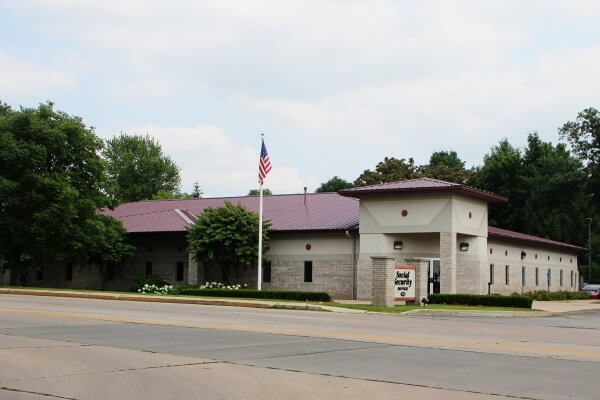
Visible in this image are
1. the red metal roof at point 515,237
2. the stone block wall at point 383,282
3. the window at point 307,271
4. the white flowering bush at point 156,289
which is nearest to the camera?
the stone block wall at point 383,282

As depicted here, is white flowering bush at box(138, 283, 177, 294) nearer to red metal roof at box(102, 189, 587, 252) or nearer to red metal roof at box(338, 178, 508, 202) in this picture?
red metal roof at box(102, 189, 587, 252)

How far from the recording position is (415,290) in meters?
32.5

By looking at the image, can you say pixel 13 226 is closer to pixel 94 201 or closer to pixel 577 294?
pixel 94 201

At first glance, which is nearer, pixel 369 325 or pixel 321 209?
pixel 369 325

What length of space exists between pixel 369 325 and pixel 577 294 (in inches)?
1353

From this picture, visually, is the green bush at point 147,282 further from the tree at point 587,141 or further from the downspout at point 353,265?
the tree at point 587,141

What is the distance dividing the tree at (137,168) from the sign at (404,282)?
2393 inches

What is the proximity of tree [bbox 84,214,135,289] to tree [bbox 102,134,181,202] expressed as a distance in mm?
40740

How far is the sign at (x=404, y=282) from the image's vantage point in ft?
103

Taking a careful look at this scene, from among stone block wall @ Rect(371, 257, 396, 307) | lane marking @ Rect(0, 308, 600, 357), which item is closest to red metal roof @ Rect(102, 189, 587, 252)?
stone block wall @ Rect(371, 257, 396, 307)

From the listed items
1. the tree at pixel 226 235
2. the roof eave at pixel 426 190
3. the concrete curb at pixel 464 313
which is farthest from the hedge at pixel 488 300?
the tree at pixel 226 235

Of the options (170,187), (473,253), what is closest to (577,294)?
(473,253)

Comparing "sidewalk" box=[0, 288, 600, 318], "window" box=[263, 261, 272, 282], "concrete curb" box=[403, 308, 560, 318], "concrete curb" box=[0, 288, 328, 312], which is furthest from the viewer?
"window" box=[263, 261, 272, 282]

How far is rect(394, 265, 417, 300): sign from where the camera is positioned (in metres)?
31.3
